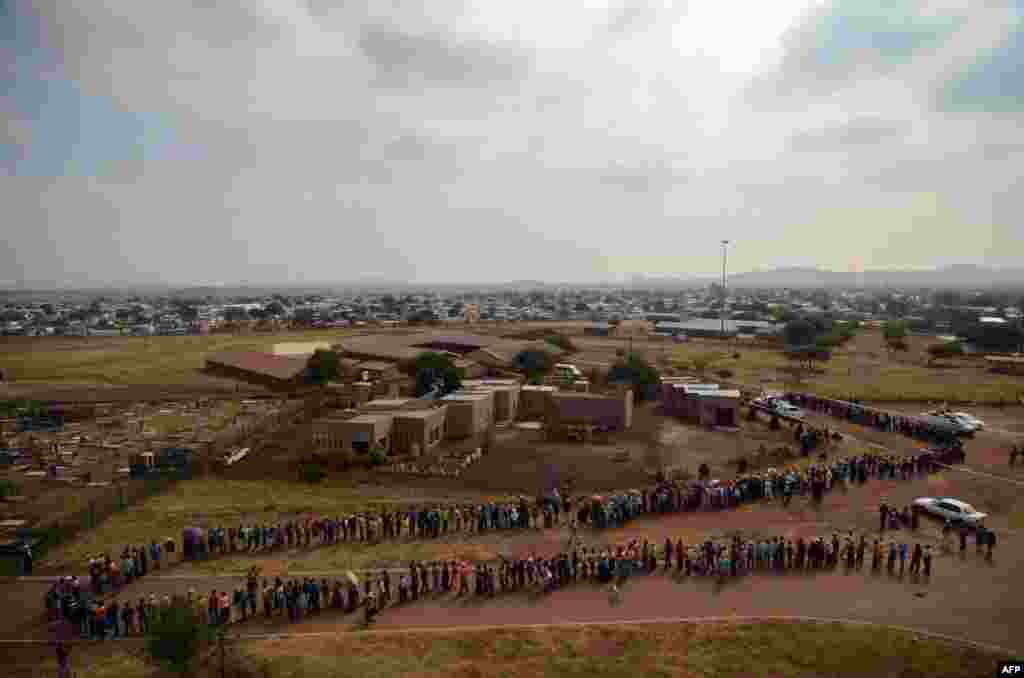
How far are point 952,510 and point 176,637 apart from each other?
80.6ft

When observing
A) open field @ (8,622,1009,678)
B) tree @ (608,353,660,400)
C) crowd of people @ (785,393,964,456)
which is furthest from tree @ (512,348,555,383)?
open field @ (8,622,1009,678)

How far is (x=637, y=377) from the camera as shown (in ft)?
166

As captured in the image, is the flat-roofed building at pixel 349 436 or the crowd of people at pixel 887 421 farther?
the crowd of people at pixel 887 421

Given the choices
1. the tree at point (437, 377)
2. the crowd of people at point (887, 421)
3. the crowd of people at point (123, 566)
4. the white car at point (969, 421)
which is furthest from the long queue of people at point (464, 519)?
the tree at point (437, 377)

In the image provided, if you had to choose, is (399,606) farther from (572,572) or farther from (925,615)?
(925,615)

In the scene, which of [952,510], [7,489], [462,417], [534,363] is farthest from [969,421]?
[7,489]

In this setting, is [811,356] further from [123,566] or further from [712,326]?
[123,566]

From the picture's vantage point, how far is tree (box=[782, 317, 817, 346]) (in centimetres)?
8619

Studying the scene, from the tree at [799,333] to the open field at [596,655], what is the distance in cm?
7560

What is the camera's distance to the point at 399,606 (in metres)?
17.5

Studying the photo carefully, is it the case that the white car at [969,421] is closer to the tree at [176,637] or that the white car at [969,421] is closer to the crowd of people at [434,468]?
the crowd of people at [434,468]

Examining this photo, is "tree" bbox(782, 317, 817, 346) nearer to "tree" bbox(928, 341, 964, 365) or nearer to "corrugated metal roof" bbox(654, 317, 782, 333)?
"tree" bbox(928, 341, 964, 365)

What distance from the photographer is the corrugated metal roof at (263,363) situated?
56.7 metres

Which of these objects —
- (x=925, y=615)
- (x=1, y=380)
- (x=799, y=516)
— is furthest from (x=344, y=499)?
(x=1, y=380)
